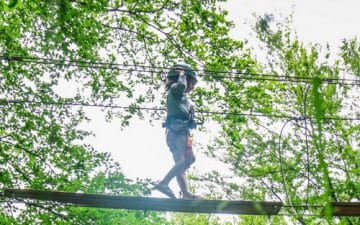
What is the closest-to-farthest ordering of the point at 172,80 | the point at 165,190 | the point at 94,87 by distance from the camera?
1. the point at 165,190
2. the point at 172,80
3. the point at 94,87

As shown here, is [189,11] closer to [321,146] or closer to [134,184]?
[134,184]

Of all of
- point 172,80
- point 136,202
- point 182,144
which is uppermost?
point 172,80

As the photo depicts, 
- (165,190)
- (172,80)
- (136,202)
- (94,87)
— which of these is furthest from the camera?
(94,87)

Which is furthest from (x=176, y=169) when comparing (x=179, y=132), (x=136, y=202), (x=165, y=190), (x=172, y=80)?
(x=172, y=80)

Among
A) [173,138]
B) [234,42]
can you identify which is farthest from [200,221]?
[173,138]

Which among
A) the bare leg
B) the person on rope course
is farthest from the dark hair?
the bare leg

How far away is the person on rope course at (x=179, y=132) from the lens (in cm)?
417

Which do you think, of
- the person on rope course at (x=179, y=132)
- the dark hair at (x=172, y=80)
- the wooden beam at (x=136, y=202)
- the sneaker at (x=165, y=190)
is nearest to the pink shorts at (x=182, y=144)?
the person on rope course at (x=179, y=132)

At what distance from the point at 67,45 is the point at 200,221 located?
1257 centimetres

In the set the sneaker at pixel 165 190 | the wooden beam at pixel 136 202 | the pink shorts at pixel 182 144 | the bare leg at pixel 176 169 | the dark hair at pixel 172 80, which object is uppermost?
the dark hair at pixel 172 80

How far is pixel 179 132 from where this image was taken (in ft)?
13.7

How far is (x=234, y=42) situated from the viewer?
9477 mm

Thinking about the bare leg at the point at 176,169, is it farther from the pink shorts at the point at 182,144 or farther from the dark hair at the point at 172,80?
the dark hair at the point at 172,80

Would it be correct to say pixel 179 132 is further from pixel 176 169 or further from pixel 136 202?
pixel 136 202
